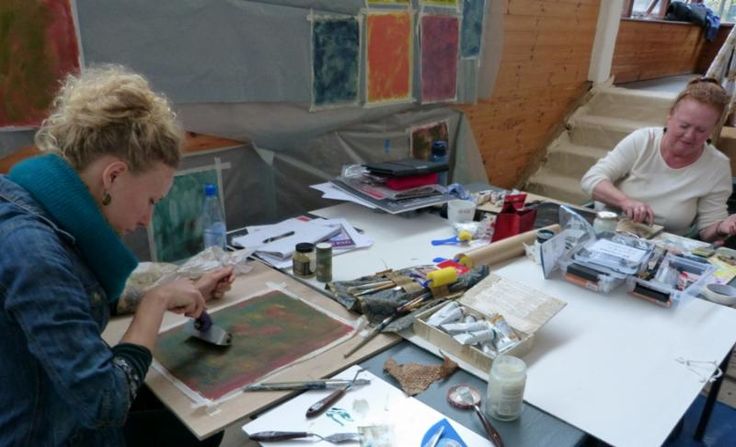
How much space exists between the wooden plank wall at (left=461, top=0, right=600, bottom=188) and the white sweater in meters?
1.01

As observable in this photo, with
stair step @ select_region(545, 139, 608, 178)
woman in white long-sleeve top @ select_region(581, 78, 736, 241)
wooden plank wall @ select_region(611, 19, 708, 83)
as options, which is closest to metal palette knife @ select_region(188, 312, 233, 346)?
woman in white long-sleeve top @ select_region(581, 78, 736, 241)

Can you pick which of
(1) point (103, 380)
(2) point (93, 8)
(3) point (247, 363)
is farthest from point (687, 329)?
(2) point (93, 8)

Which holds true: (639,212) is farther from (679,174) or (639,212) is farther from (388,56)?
(388,56)

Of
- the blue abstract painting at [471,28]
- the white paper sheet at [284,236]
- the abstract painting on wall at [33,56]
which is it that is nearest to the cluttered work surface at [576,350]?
the white paper sheet at [284,236]

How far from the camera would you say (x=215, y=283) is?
1.21m

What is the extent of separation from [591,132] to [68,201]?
3.75 meters

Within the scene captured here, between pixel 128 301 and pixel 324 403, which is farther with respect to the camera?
pixel 128 301

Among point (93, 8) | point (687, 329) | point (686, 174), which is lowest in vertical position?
point (687, 329)

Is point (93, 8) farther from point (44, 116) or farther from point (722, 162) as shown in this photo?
point (722, 162)

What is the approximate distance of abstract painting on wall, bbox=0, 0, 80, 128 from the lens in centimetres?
129

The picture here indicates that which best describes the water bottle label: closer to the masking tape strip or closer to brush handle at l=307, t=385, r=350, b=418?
brush handle at l=307, t=385, r=350, b=418

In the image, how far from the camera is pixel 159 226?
171 centimetres

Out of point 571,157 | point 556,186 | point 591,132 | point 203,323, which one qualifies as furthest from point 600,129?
point 203,323

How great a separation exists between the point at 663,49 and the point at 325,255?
5211 mm
